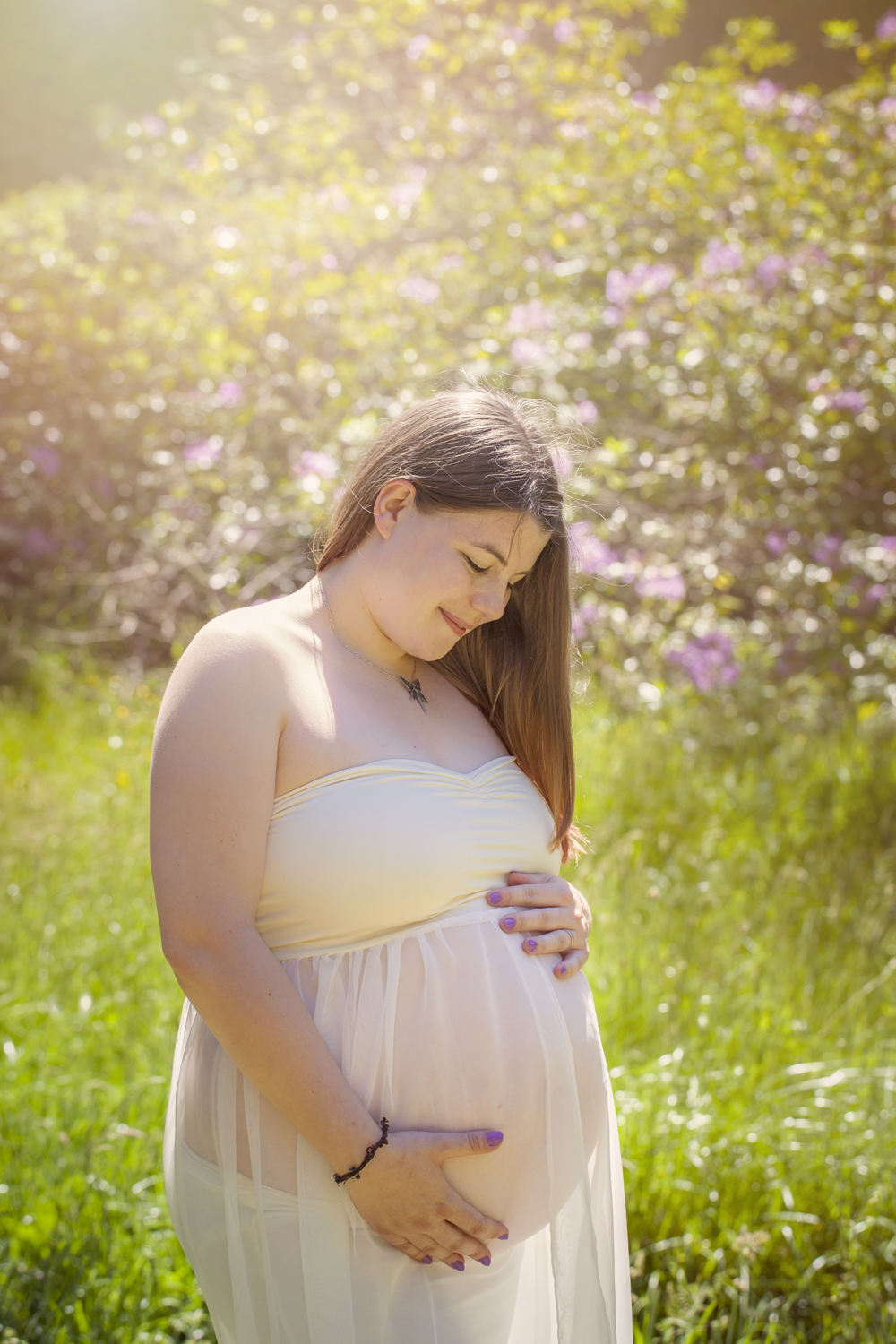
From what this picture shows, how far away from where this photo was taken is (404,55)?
22.3ft

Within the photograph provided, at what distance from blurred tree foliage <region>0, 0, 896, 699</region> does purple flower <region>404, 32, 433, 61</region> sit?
0.04 meters

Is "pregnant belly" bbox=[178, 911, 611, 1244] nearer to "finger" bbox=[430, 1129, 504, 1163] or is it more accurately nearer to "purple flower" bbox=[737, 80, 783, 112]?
"finger" bbox=[430, 1129, 504, 1163]

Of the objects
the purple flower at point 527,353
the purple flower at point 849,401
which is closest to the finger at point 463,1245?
the purple flower at point 849,401

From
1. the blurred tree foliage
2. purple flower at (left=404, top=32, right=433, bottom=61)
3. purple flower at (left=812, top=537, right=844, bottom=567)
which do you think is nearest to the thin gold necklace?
the blurred tree foliage

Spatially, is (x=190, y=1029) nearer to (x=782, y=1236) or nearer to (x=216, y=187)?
(x=782, y=1236)

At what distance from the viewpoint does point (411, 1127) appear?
52.9 inches

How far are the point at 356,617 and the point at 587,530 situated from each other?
285 centimetres

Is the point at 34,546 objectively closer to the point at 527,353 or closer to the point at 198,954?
the point at 527,353

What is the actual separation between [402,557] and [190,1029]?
0.79m

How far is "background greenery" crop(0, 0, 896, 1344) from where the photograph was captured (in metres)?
2.10

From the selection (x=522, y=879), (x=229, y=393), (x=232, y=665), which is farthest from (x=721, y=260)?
(x=232, y=665)

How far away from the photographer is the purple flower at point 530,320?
4.77 m

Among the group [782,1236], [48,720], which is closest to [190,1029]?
[782,1236]

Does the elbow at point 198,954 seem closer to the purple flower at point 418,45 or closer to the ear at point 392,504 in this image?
the ear at point 392,504
